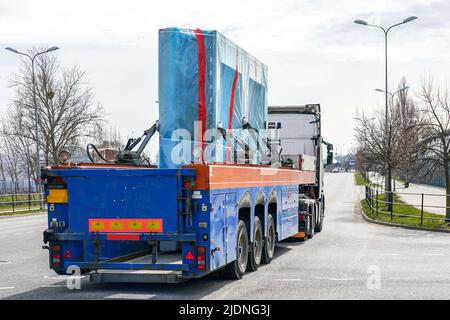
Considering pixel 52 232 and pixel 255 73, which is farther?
pixel 255 73

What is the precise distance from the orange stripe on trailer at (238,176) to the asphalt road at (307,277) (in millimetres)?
1590

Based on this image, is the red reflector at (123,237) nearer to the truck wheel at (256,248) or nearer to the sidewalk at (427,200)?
the truck wheel at (256,248)

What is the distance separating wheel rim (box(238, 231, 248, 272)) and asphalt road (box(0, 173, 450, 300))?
233mm

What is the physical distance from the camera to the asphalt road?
10.5 metres

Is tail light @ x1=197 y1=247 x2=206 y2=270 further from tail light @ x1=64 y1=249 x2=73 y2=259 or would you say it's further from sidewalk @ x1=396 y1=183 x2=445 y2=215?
sidewalk @ x1=396 y1=183 x2=445 y2=215

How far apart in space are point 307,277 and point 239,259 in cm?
127

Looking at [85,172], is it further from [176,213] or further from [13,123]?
[13,123]

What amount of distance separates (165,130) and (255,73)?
411 cm

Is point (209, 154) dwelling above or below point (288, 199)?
above

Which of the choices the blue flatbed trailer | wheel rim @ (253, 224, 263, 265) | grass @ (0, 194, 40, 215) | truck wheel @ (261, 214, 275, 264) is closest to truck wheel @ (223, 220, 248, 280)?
the blue flatbed trailer

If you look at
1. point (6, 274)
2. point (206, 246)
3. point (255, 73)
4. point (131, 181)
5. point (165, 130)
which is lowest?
point (6, 274)

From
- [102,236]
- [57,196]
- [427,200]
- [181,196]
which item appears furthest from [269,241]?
[427,200]
